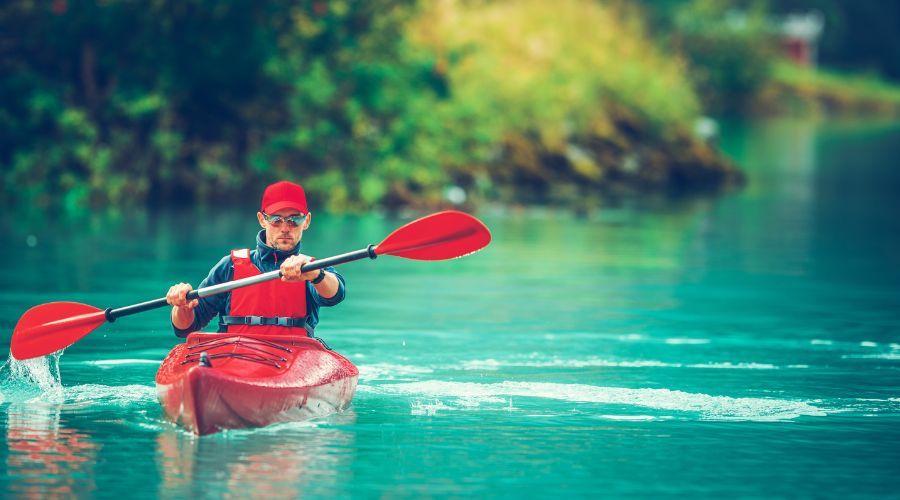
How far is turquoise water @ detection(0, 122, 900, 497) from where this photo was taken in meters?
7.29

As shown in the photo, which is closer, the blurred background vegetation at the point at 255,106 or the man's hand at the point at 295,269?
the man's hand at the point at 295,269

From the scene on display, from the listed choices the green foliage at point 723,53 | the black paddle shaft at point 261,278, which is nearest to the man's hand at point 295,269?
the black paddle shaft at point 261,278

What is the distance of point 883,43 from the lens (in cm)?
7481

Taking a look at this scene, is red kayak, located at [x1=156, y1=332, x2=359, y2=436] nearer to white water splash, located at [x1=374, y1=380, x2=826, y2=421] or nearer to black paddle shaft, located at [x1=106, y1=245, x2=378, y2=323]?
black paddle shaft, located at [x1=106, y1=245, x2=378, y2=323]

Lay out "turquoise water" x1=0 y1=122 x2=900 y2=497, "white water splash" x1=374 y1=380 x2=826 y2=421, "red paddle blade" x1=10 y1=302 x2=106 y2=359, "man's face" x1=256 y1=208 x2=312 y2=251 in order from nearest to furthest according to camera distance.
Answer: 1. "turquoise water" x1=0 y1=122 x2=900 y2=497
2. "man's face" x1=256 y1=208 x2=312 y2=251
3. "white water splash" x1=374 y1=380 x2=826 y2=421
4. "red paddle blade" x1=10 y1=302 x2=106 y2=359

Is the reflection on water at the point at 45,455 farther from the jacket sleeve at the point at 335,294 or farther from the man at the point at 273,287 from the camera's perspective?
the jacket sleeve at the point at 335,294

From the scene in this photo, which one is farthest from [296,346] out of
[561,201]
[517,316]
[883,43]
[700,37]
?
[883,43]

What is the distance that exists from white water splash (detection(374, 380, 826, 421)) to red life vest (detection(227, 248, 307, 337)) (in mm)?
840

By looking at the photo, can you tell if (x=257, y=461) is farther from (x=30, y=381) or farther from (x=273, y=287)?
(x=30, y=381)

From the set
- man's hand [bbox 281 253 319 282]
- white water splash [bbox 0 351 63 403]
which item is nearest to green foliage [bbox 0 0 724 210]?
white water splash [bbox 0 351 63 403]

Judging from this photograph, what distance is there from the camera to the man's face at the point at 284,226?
8.55m

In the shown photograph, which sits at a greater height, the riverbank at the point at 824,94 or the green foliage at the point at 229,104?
the riverbank at the point at 824,94

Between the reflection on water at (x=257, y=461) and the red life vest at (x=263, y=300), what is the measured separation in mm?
577

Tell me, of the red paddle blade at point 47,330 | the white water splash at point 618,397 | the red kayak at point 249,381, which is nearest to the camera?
the red kayak at point 249,381
